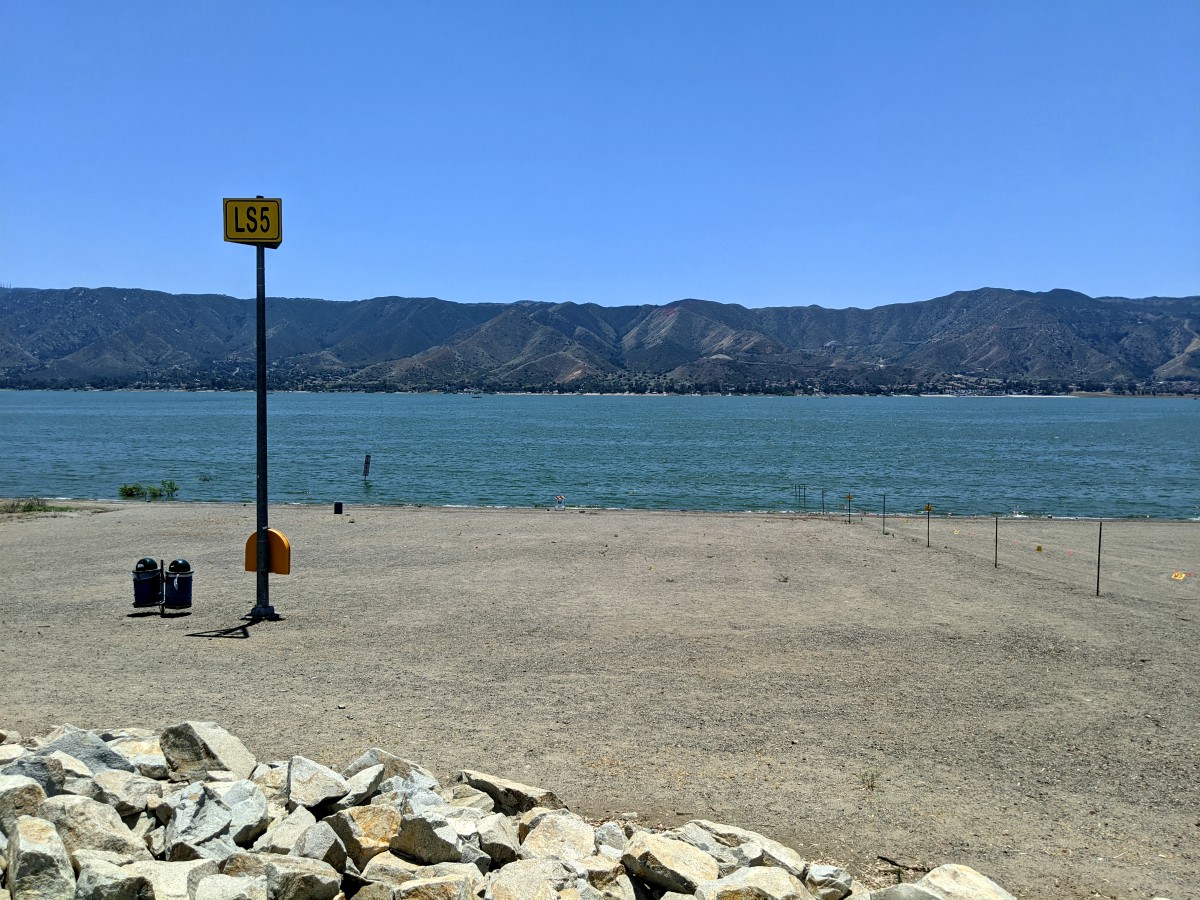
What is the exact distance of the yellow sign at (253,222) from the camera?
39.0 ft

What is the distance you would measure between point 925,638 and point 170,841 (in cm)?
917

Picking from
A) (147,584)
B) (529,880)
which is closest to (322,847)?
(529,880)

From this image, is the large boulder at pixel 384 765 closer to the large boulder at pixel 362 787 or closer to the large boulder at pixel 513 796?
the large boulder at pixel 362 787

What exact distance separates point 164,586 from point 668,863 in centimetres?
991

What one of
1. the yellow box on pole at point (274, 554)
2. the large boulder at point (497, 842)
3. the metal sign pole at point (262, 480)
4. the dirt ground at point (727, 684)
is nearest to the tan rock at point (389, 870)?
the large boulder at point (497, 842)

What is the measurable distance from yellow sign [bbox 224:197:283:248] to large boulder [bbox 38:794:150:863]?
8.14 metres

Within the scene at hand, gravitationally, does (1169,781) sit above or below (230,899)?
below

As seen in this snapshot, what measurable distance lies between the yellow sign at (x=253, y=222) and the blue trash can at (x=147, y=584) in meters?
4.48

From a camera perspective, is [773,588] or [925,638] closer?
[925,638]

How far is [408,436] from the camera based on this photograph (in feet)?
281

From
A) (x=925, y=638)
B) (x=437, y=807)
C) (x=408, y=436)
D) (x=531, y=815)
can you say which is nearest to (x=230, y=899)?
(x=437, y=807)

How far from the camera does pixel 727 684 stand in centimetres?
980

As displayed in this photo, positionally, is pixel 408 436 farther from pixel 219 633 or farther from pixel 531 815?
pixel 531 815

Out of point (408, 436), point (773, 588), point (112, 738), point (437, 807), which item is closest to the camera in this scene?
point (437, 807)
